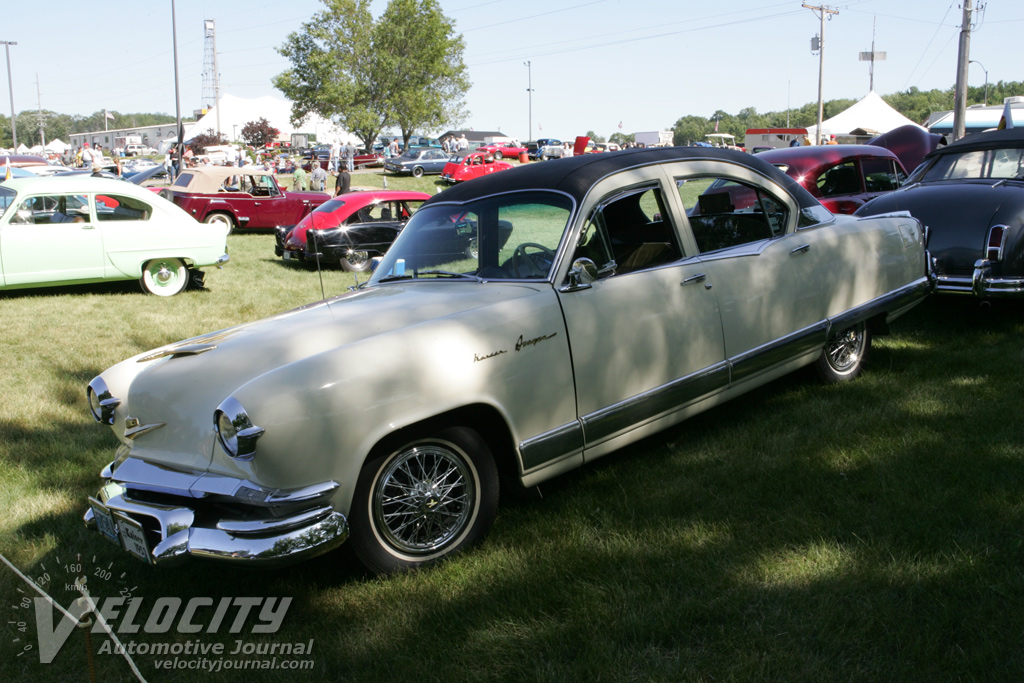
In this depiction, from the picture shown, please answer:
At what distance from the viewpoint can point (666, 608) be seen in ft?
9.69

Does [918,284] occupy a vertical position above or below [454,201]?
below

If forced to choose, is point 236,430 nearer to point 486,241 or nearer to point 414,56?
point 486,241

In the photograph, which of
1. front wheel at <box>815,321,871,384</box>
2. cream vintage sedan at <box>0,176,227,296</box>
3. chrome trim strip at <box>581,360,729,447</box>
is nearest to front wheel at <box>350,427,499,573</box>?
chrome trim strip at <box>581,360,729,447</box>

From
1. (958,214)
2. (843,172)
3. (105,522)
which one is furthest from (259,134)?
(105,522)

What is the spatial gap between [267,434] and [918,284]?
495 centimetres

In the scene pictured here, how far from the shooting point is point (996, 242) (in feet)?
21.4

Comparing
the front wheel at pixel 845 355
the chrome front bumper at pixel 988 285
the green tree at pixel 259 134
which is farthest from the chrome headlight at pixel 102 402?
the green tree at pixel 259 134

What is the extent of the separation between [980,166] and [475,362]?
22.5 ft

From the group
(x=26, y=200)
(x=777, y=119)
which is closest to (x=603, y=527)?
(x=26, y=200)

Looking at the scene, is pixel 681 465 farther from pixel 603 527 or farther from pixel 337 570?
pixel 337 570

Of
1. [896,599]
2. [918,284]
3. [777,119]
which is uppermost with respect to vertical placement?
[777,119]

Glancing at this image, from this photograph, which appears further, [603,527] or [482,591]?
[603,527]

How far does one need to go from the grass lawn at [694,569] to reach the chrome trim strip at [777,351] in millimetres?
399

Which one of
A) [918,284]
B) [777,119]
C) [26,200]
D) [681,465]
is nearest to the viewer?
[681,465]
